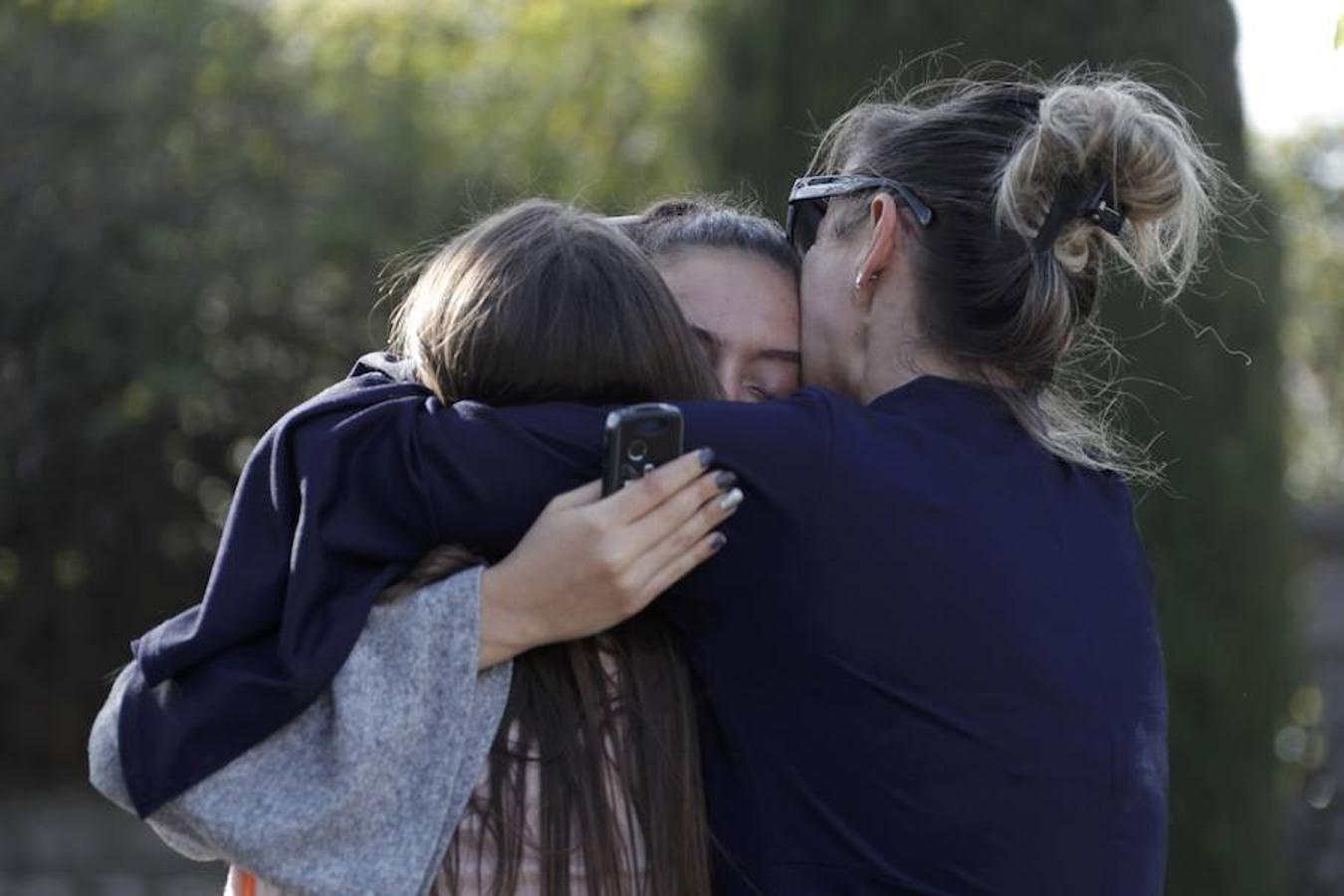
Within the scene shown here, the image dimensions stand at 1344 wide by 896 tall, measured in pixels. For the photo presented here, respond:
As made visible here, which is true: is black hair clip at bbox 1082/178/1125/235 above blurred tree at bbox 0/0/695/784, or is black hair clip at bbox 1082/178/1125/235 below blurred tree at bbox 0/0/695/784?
above

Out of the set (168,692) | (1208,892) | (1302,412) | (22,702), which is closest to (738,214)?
(168,692)

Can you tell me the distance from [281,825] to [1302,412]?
53.0ft

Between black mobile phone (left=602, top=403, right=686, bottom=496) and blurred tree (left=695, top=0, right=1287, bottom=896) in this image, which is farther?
blurred tree (left=695, top=0, right=1287, bottom=896)

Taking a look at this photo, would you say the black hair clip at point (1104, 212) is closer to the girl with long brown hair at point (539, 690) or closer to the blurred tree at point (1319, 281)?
the girl with long brown hair at point (539, 690)

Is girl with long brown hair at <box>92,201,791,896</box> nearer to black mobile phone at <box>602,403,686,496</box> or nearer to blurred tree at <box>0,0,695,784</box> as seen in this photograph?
black mobile phone at <box>602,403,686,496</box>

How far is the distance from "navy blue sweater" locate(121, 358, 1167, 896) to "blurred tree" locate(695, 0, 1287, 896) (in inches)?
119

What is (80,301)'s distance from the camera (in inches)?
273

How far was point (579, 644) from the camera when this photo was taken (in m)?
2.11

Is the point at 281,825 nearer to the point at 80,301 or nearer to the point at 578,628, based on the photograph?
the point at 578,628

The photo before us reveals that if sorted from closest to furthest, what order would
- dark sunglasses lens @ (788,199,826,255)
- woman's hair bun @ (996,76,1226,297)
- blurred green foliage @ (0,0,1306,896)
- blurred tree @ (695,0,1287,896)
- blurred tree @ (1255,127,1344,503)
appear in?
1. woman's hair bun @ (996,76,1226,297)
2. dark sunglasses lens @ (788,199,826,255)
3. blurred tree @ (695,0,1287,896)
4. blurred green foliage @ (0,0,1306,896)
5. blurred tree @ (1255,127,1344,503)

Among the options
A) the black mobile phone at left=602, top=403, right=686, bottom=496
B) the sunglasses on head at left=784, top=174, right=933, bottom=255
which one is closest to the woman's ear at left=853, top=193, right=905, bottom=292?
the sunglasses on head at left=784, top=174, right=933, bottom=255

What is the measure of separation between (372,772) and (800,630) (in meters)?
0.47

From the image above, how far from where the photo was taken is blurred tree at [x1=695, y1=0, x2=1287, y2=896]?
5.09 metres

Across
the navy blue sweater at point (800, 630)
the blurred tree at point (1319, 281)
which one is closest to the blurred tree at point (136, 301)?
the navy blue sweater at point (800, 630)
